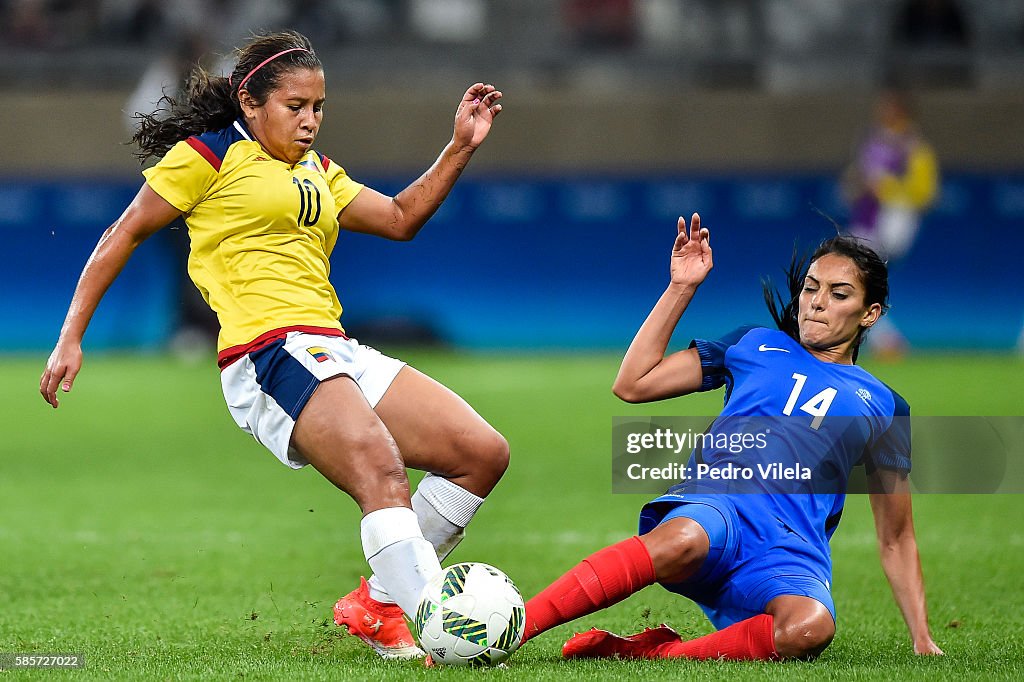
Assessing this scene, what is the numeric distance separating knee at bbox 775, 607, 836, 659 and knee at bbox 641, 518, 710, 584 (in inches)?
12.1

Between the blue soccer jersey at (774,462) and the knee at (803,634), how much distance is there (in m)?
0.11

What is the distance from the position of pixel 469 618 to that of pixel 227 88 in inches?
78.3

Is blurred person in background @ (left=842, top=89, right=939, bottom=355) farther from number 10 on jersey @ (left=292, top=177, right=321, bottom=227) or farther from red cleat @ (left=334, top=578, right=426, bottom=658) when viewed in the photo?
red cleat @ (left=334, top=578, right=426, bottom=658)

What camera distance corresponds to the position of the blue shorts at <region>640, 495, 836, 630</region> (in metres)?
4.21

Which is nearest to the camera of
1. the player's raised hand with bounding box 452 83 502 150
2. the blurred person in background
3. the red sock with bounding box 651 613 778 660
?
the red sock with bounding box 651 613 778 660

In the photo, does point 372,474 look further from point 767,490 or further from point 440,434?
point 767,490

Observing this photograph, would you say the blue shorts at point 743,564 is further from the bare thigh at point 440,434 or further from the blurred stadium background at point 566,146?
the blurred stadium background at point 566,146

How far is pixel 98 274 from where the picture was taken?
435 cm

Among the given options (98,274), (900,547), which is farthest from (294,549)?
(900,547)

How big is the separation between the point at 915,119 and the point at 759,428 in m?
13.5

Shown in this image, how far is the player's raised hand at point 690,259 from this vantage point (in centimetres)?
442

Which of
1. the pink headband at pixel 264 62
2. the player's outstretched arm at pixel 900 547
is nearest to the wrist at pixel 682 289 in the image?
the player's outstretched arm at pixel 900 547

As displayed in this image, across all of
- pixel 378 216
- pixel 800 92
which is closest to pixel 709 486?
pixel 378 216

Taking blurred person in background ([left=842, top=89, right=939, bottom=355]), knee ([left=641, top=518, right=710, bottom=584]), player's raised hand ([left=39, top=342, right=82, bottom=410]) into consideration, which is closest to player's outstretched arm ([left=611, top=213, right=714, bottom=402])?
knee ([left=641, top=518, right=710, bottom=584])
